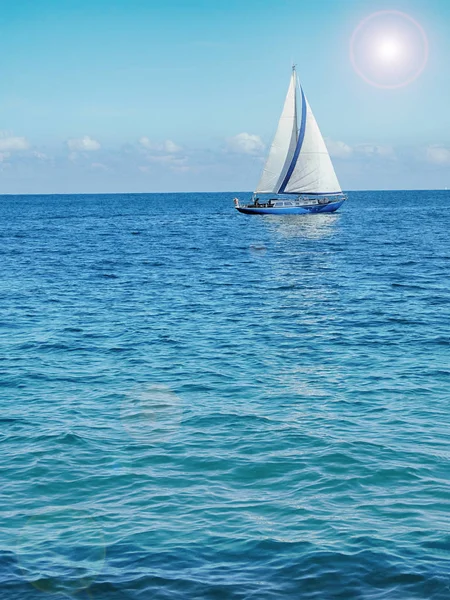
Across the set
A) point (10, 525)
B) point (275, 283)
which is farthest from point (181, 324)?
point (10, 525)

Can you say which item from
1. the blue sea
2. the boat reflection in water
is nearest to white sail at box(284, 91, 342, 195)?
the boat reflection in water

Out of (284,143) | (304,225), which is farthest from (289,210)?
(284,143)

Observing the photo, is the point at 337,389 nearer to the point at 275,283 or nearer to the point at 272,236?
the point at 275,283

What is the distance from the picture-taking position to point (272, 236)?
90000mm

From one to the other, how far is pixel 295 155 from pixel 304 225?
1176cm

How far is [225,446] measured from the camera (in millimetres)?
17719

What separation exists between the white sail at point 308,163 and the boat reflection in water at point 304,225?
5.36 m

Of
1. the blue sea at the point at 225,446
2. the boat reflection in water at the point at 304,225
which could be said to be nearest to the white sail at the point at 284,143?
the boat reflection in water at the point at 304,225

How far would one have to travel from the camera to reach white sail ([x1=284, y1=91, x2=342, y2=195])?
110 metres

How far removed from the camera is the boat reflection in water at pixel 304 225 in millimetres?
91787

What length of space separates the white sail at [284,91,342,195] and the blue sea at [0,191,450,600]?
72486 mm

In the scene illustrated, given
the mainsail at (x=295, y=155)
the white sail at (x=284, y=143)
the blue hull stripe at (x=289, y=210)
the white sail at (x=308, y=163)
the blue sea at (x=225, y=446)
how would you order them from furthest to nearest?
1. the blue hull stripe at (x=289, y=210)
2. the white sail at (x=284, y=143)
3. the mainsail at (x=295, y=155)
4. the white sail at (x=308, y=163)
5. the blue sea at (x=225, y=446)

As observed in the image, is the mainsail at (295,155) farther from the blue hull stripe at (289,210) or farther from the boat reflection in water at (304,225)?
the boat reflection in water at (304,225)

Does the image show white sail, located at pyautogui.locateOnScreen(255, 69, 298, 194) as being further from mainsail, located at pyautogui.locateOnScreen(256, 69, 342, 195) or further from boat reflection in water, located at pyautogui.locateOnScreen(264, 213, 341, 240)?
boat reflection in water, located at pyautogui.locateOnScreen(264, 213, 341, 240)
